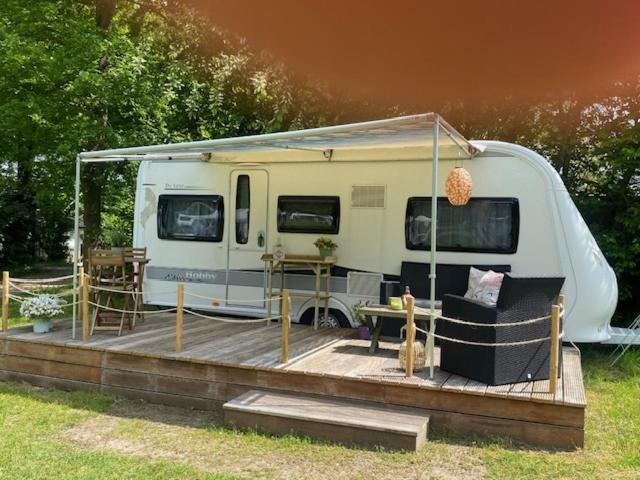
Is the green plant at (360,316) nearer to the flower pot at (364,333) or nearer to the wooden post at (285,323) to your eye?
the flower pot at (364,333)

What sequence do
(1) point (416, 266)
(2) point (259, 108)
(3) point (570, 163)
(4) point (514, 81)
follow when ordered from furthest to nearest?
(2) point (259, 108), (3) point (570, 163), (4) point (514, 81), (1) point (416, 266)

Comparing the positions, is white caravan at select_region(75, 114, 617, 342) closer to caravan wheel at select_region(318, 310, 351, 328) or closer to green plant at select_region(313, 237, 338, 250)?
caravan wheel at select_region(318, 310, 351, 328)

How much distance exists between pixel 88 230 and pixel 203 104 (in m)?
3.56

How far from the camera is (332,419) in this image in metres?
4.57

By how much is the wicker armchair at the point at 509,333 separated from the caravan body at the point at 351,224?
5.43ft

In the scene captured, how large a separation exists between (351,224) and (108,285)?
3.19 m

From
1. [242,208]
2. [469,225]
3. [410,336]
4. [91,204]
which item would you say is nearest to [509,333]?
[410,336]

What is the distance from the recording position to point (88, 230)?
12016 millimetres

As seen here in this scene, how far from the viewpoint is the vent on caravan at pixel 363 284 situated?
7.19 meters

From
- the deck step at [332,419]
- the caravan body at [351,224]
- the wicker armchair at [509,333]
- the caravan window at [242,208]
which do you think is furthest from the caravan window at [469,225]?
the deck step at [332,419]

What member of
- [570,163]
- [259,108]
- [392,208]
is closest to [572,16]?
[570,163]

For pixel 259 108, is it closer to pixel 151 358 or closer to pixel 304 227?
pixel 304 227

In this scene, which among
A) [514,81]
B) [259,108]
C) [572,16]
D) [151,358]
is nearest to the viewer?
[151,358]

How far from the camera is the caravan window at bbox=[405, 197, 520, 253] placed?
6.64 m
